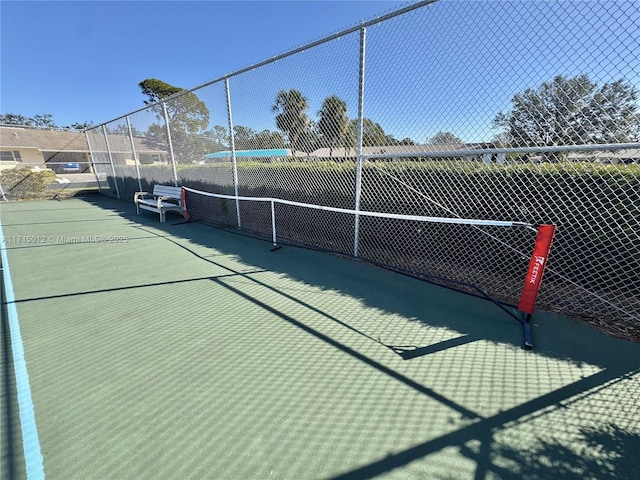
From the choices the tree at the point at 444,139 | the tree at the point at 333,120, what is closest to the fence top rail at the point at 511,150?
the tree at the point at 444,139

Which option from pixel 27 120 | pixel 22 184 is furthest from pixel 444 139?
pixel 27 120

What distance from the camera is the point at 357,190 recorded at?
Result: 4.24m

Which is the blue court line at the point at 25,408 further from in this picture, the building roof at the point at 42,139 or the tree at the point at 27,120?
the tree at the point at 27,120

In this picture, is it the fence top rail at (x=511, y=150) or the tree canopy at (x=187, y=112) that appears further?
the tree canopy at (x=187, y=112)

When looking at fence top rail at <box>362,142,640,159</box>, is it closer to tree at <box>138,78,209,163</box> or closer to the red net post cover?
the red net post cover

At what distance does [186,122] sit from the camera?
8.00 meters

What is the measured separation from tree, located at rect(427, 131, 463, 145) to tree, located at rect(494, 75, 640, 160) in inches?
16.2

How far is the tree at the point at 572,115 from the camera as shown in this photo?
2.40 metres

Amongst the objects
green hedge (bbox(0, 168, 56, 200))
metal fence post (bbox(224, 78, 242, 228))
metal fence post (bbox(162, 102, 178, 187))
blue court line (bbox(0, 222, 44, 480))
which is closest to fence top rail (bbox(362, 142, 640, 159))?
metal fence post (bbox(224, 78, 242, 228))

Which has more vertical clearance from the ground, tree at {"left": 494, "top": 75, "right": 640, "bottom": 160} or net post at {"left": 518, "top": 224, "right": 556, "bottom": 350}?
tree at {"left": 494, "top": 75, "right": 640, "bottom": 160}

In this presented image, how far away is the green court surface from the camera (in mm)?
1544

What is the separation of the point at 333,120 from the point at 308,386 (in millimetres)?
3858

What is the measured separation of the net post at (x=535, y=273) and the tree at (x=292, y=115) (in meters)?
3.81

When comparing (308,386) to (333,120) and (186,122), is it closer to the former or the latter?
(333,120)
